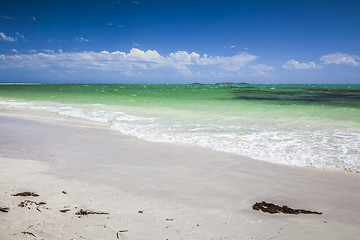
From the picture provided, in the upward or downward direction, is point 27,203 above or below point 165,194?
above

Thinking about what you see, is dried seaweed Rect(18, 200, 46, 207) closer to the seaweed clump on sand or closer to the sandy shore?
the sandy shore

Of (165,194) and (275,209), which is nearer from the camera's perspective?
(275,209)

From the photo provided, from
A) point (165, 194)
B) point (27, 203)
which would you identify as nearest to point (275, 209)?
point (165, 194)

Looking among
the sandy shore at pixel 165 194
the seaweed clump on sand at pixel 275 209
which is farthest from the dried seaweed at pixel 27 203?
the seaweed clump on sand at pixel 275 209

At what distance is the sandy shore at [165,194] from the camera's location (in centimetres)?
321

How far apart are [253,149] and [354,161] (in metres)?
2.52

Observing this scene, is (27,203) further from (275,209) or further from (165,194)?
(275,209)

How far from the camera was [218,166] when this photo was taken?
602cm

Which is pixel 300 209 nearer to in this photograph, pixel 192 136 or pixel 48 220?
pixel 48 220

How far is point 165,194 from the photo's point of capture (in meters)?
4.39

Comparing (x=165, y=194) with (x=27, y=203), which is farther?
(x=165, y=194)

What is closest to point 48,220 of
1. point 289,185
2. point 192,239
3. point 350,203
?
point 192,239

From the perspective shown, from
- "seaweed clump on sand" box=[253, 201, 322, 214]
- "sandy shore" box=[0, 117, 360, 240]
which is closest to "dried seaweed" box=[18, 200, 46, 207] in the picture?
"sandy shore" box=[0, 117, 360, 240]

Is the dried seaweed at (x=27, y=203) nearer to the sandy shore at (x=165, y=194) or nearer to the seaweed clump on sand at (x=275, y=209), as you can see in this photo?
the sandy shore at (x=165, y=194)
